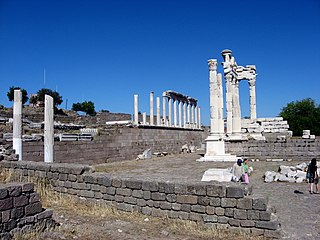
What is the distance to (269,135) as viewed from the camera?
29.1 m

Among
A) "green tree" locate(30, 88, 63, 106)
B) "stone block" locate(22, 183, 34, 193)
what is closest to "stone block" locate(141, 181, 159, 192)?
"stone block" locate(22, 183, 34, 193)

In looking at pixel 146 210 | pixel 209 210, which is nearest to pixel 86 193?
pixel 146 210

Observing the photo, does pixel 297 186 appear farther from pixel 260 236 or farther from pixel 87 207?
pixel 87 207

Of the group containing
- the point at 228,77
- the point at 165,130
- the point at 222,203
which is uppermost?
the point at 228,77

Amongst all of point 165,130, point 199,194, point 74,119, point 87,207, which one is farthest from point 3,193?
point 74,119

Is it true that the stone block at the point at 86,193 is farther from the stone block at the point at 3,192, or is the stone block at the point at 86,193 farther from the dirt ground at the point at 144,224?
the stone block at the point at 3,192

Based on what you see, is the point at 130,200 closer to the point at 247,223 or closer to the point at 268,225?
the point at 247,223

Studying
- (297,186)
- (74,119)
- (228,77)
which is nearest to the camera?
(297,186)

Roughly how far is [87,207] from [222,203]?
3471 mm

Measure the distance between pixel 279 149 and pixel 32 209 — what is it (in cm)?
1902

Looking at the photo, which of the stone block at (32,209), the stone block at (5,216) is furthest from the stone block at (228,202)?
the stone block at (5,216)

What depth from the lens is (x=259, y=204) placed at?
19.6 ft

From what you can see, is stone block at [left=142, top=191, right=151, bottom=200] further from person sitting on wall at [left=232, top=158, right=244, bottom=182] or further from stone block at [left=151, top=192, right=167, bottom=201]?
person sitting on wall at [left=232, top=158, right=244, bottom=182]

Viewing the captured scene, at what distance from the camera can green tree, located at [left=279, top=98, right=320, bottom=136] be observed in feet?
155
